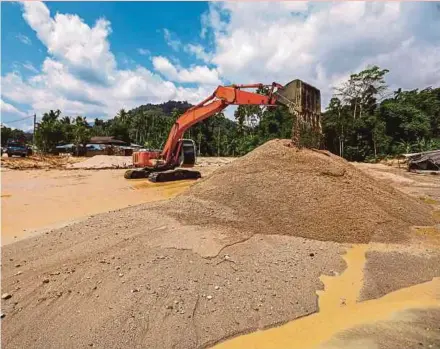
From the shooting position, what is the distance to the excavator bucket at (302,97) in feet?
23.9

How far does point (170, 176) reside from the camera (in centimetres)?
1300

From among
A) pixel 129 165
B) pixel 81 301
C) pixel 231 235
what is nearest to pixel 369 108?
pixel 129 165

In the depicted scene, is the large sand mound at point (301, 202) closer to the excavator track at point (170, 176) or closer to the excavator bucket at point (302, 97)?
the excavator bucket at point (302, 97)

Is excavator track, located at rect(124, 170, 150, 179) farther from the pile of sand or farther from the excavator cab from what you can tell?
the pile of sand

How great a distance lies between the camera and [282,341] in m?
2.96

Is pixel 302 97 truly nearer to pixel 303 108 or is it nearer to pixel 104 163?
pixel 303 108

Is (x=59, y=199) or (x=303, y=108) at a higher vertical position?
(x=303, y=108)

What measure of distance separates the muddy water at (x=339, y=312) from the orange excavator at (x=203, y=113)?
4.10 m

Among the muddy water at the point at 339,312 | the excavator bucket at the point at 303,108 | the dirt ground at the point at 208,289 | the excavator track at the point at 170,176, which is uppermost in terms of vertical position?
the excavator bucket at the point at 303,108

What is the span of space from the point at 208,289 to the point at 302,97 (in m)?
4.97

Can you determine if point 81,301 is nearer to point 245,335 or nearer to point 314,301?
point 245,335

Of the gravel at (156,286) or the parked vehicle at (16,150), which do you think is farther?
the parked vehicle at (16,150)

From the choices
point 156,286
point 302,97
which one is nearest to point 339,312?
point 156,286

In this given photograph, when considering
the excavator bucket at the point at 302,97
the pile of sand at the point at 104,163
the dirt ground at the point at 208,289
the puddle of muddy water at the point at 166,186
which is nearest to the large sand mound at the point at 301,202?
the dirt ground at the point at 208,289
